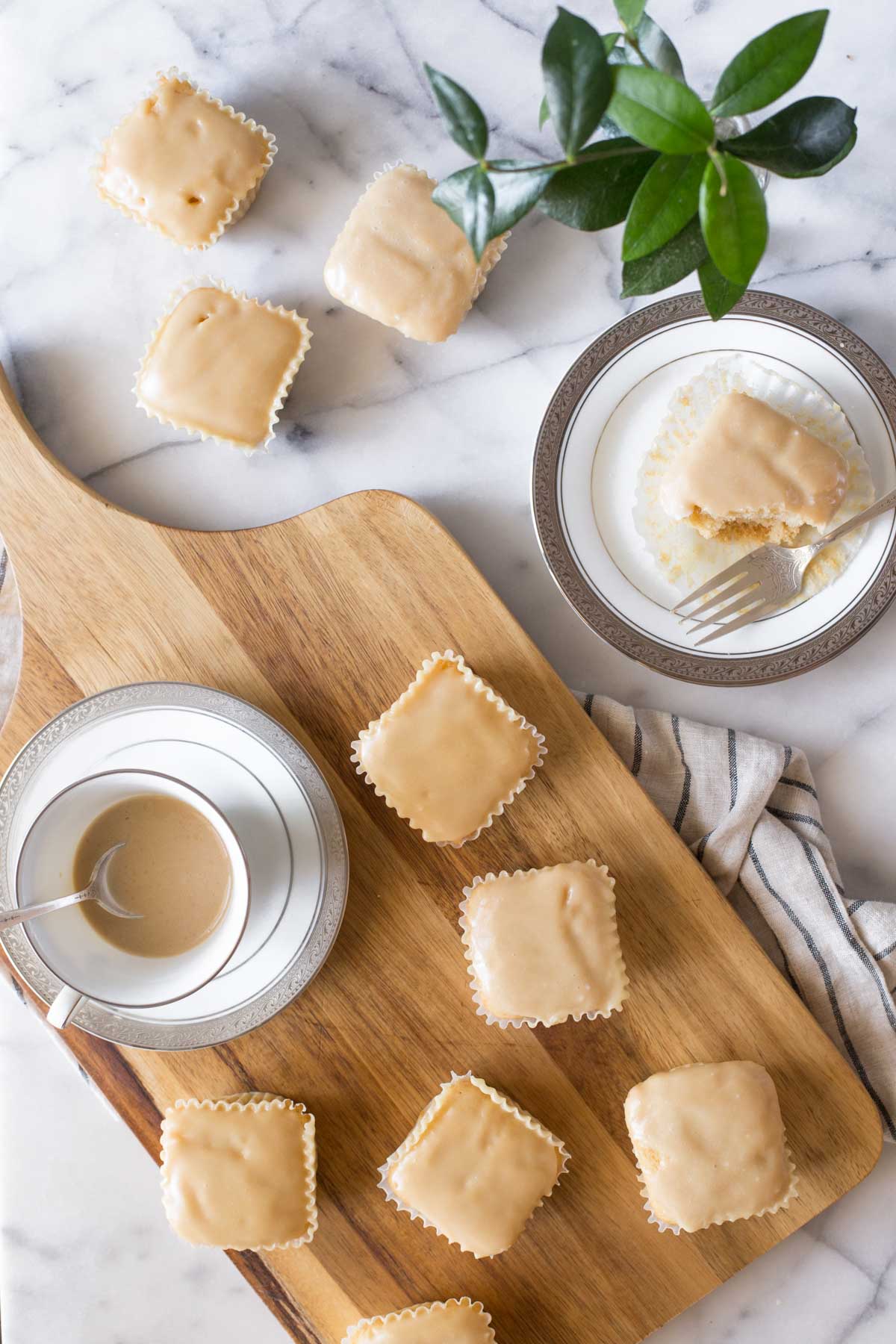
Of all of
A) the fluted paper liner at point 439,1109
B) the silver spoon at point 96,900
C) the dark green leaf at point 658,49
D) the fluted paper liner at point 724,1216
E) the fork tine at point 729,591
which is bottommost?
the fluted paper liner at point 724,1216

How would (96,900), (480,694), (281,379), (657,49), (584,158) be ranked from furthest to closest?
(281,379) < (480,694) < (96,900) < (657,49) < (584,158)

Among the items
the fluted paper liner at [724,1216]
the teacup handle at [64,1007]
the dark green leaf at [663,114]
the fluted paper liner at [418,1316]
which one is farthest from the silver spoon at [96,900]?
the dark green leaf at [663,114]

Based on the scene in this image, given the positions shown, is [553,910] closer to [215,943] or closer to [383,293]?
[215,943]

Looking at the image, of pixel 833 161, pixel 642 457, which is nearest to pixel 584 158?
pixel 833 161

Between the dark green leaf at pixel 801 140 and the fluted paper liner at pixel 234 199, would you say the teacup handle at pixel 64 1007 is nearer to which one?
the fluted paper liner at pixel 234 199

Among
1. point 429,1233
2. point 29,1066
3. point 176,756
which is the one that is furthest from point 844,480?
point 29,1066

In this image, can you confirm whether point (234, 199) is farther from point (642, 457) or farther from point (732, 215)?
point (732, 215)
